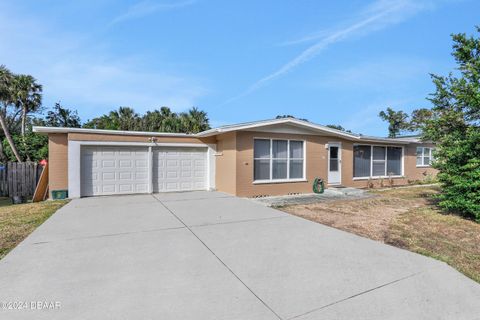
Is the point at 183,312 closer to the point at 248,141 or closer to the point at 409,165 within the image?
the point at 248,141

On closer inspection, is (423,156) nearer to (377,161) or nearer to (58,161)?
(377,161)

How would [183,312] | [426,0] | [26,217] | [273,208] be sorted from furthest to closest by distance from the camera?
1. [273,208]
2. [426,0]
3. [26,217]
4. [183,312]

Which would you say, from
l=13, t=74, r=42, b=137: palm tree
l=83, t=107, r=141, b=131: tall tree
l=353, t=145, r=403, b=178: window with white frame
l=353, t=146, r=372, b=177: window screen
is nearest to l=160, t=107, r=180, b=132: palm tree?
l=83, t=107, r=141, b=131: tall tree

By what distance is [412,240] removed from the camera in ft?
16.1

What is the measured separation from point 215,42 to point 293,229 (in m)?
8.12

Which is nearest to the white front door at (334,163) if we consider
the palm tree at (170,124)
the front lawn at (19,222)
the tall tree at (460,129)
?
the tall tree at (460,129)

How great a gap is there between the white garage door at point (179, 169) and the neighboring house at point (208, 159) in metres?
0.04

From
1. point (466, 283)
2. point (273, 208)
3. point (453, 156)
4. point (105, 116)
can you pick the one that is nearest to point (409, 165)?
point (453, 156)

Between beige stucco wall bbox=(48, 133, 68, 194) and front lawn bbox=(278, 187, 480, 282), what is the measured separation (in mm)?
8404

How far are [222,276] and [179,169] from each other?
8590mm

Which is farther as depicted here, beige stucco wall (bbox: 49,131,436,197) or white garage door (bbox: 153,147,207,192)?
white garage door (bbox: 153,147,207,192)

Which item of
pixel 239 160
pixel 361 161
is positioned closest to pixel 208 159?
pixel 239 160

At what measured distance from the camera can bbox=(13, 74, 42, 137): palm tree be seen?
58.6 ft

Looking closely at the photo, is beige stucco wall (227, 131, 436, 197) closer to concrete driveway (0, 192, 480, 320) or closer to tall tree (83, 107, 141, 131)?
concrete driveway (0, 192, 480, 320)
